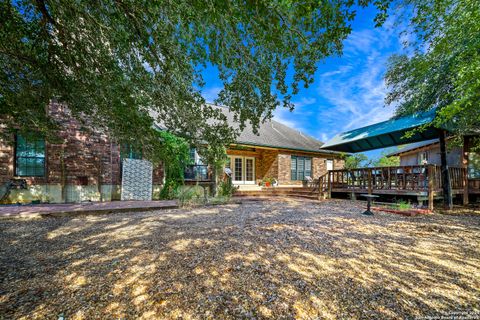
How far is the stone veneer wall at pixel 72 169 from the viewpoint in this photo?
26.0 feet

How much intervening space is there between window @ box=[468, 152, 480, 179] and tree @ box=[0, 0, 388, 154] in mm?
10692

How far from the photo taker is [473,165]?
938 cm

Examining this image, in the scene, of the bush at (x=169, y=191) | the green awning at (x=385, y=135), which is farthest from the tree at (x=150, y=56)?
the bush at (x=169, y=191)

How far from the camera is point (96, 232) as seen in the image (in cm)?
452

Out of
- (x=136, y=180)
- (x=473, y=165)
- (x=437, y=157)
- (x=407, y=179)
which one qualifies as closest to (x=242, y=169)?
(x=136, y=180)

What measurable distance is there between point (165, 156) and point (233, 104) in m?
1.84

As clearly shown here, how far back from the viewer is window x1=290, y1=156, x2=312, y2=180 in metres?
15.2

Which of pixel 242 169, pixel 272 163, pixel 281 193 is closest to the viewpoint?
pixel 281 193

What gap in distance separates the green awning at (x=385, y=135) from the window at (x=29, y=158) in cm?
1204

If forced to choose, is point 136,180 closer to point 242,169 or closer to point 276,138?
point 242,169

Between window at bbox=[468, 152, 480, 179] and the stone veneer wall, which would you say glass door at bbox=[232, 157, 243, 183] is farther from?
window at bbox=[468, 152, 480, 179]

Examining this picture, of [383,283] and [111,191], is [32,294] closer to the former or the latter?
[383,283]

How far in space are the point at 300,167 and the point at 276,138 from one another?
8.93 ft

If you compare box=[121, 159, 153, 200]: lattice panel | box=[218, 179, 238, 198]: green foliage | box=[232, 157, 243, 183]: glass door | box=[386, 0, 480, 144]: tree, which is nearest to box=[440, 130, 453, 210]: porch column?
box=[386, 0, 480, 144]: tree
